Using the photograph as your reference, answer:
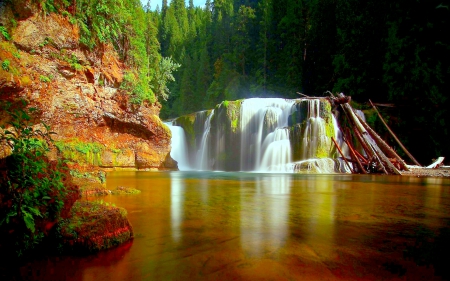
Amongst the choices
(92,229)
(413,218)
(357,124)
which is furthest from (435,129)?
(92,229)

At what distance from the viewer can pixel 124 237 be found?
2.94 metres

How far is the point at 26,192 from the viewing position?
2.48 metres

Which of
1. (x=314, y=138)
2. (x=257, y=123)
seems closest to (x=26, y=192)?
(x=314, y=138)

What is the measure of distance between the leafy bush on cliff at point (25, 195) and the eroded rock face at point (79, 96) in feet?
34.8

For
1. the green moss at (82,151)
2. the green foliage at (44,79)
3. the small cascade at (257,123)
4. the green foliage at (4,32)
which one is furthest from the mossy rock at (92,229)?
the small cascade at (257,123)

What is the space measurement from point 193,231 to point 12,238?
1852 millimetres

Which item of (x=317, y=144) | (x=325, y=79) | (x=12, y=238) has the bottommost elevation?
(x=12, y=238)

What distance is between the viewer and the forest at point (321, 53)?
1816 cm

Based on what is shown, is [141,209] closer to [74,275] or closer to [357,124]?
[74,275]

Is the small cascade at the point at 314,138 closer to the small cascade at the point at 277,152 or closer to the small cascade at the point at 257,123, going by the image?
the small cascade at the point at 277,152

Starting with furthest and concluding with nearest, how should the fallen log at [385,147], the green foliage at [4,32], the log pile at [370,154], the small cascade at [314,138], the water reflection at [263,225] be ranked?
the small cascade at [314,138]
the fallen log at [385,147]
the log pile at [370,154]
the green foliage at [4,32]
the water reflection at [263,225]

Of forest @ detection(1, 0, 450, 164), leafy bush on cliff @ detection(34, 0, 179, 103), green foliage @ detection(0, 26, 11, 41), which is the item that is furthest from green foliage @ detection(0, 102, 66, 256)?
leafy bush on cliff @ detection(34, 0, 179, 103)

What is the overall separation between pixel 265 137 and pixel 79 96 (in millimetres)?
12044

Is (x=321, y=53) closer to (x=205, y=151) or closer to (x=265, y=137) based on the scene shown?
(x=265, y=137)
